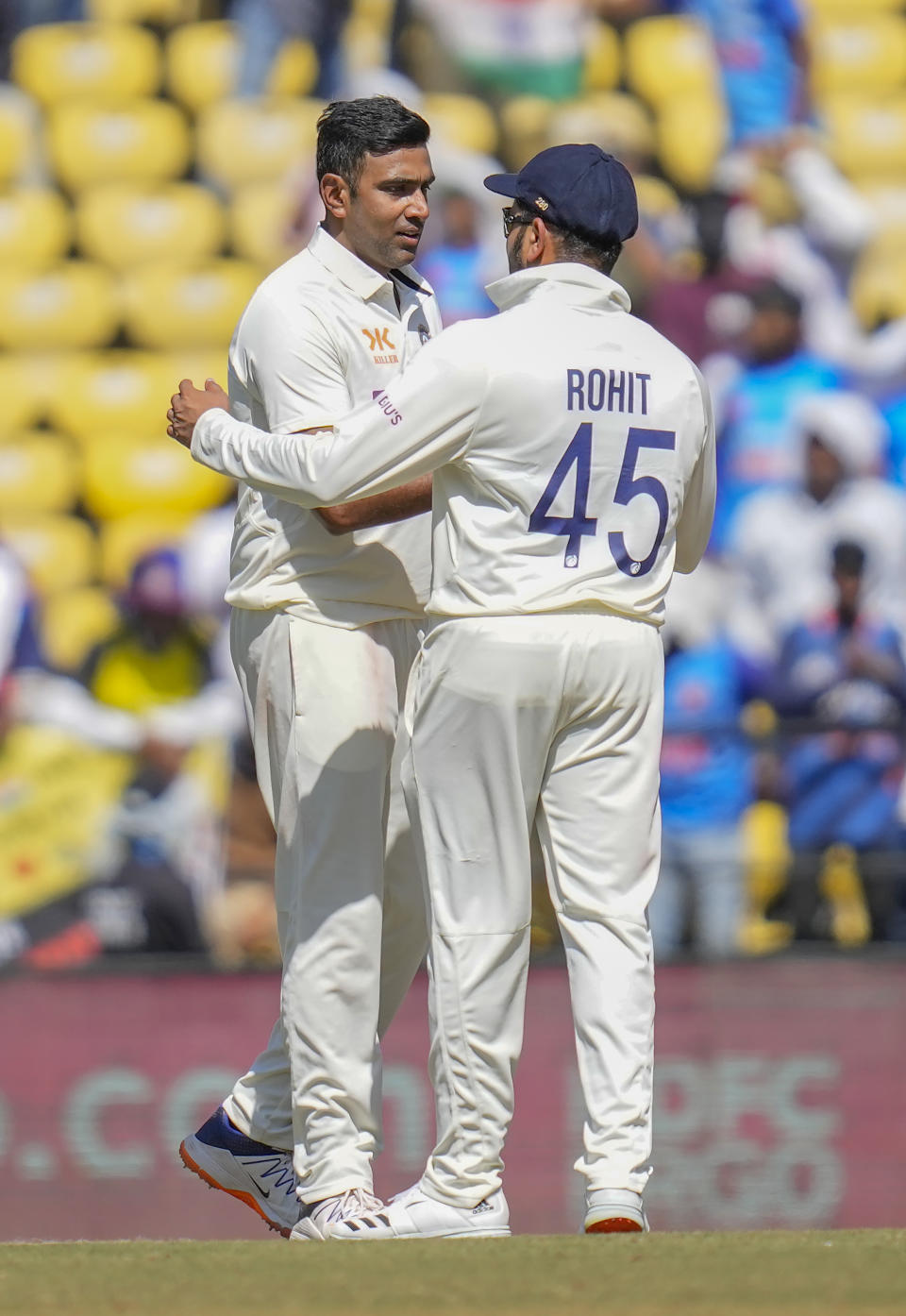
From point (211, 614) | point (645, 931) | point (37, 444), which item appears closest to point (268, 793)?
A: point (645, 931)

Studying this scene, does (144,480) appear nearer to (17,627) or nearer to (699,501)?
(17,627)

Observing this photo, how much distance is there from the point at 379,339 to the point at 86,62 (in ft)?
21.4

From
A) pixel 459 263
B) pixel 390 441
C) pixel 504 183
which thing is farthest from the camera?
pixel 459 263

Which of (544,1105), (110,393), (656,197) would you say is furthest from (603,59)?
(544,1105)

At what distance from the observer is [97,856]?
7.11m

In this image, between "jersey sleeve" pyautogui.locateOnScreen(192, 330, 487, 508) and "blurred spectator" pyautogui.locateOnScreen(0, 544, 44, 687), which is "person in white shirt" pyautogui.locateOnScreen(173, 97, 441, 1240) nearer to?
"jersey sleeve" pyautogui.locateOnScreen(192, 330, 487, 508)

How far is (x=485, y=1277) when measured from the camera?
3.15 metres

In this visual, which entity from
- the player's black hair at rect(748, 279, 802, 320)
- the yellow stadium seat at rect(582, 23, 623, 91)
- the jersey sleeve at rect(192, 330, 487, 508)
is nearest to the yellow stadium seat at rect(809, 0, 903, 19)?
the yellow stadium seat at rect(582, 23, 623, 91)

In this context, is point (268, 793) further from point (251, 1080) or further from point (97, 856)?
point (97, 856)

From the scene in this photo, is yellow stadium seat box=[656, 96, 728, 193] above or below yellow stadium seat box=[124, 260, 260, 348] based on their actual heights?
above

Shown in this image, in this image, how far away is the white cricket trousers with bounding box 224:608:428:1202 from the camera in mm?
4062

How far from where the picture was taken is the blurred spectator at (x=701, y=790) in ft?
23.1

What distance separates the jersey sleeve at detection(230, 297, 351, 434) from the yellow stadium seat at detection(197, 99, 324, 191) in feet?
18.7

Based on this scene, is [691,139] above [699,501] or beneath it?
above
